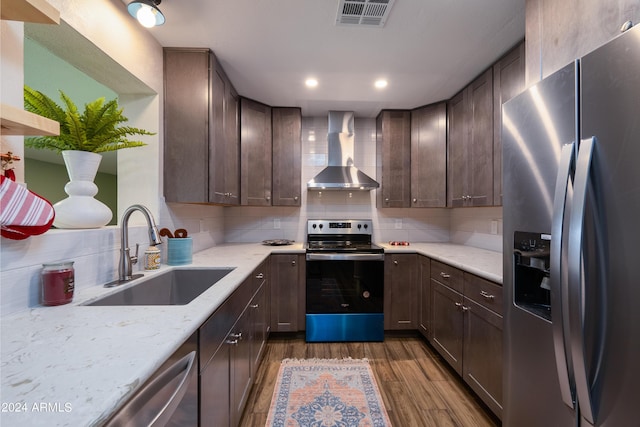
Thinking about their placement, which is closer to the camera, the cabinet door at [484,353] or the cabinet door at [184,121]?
the cabinet door at [484,353]

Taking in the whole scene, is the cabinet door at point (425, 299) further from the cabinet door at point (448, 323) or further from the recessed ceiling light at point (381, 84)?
the recessed ceiling light at point (381, 84)

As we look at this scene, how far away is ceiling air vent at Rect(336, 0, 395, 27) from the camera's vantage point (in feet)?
4.67

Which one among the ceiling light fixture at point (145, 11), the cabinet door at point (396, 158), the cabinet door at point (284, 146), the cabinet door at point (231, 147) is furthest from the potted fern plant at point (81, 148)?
the cabinet door at point (396, 158)

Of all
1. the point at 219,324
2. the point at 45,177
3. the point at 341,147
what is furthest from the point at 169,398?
the point at 45,177

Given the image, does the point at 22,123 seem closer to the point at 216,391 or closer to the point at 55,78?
the point at 216,391

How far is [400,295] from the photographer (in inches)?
101

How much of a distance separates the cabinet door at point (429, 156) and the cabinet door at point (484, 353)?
1.28 m

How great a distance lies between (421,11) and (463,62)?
28.6 inches

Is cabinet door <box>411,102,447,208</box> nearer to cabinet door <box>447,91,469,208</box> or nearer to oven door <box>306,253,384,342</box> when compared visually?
cabinet door <box>447,91,469,208</box>

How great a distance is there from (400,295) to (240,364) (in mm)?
1666

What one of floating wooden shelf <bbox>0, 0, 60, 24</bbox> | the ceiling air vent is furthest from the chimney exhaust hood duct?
floating wooden shelf <bbox>0, 0, 60, 24</bbox>

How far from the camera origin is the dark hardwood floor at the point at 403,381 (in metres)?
1.60

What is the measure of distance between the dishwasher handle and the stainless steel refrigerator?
1.22m

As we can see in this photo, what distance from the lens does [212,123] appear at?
1953 mm
